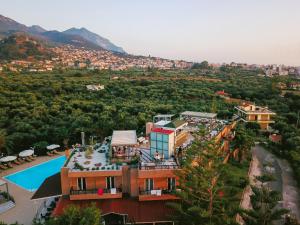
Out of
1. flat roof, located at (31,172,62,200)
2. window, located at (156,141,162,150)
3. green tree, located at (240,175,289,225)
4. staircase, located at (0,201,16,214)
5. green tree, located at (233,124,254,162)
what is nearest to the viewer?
green tree, located at (240,175,289,225)

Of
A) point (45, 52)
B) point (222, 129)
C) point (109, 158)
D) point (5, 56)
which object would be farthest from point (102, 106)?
point (45, 52)

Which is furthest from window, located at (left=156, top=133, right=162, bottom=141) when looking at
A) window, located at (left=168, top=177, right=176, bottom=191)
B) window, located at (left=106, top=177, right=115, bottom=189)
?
window, located at (left=106, top=177, right=115, bottom=189)

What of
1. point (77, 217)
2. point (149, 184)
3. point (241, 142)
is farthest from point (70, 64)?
point (77, 217)

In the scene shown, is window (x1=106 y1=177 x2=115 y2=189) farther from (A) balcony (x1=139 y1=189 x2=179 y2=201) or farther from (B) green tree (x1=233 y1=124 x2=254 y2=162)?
(B) green tree (x1=233 y1=124 x2=254 y2=162)

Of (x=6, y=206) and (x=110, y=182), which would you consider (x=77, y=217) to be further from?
(x=6, y=206)

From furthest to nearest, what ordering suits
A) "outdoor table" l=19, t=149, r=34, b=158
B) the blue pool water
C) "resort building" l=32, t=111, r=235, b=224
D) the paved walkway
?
1. "outdoor table" l=19, t=149, r=34, b=158
2. the blue pool water
3. the paved walkway
4. "resort building" l=32, t=111, r=235, b=224

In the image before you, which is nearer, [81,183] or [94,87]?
[81,183]
